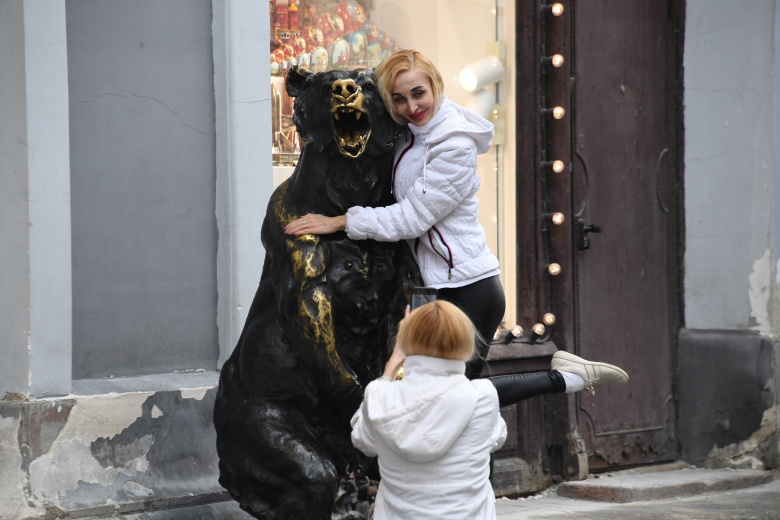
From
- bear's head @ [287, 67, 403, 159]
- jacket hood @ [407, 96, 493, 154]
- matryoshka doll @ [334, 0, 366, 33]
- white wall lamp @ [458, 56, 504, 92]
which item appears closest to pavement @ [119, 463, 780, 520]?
white wall lamp @ [458, 56, 504, 92]

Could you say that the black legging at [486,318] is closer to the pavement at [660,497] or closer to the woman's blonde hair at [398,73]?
the woman's blonde hair at [398,73]

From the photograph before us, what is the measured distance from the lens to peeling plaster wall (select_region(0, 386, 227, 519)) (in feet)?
16.6

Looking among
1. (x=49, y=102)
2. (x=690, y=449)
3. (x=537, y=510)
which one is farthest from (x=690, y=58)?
(x=49, y=102)

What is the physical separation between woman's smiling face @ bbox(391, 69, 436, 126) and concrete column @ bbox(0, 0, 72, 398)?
74.0 inches

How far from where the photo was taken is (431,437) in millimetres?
3414

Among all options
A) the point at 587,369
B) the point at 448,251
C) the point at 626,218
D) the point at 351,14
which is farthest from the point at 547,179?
the point at 448,251

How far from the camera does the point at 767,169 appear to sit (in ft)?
24.5

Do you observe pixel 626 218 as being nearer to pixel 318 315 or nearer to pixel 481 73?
pixel 481 73

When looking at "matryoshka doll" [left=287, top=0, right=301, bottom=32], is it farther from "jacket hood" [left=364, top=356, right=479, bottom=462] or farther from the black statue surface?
"jacket hood" [left=364, top=356, right=479, bottom=462]

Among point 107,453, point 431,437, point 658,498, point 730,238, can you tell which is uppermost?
point 730,238

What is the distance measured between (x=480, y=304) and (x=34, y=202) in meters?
2.05

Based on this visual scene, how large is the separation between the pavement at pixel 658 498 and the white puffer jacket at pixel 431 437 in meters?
2.82

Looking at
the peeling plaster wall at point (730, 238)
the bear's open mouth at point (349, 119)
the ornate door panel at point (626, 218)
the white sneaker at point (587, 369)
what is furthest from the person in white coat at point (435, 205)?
the peeling plaster wall at point (730, 238)

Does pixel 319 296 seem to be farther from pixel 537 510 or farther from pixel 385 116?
pixel 537 510
